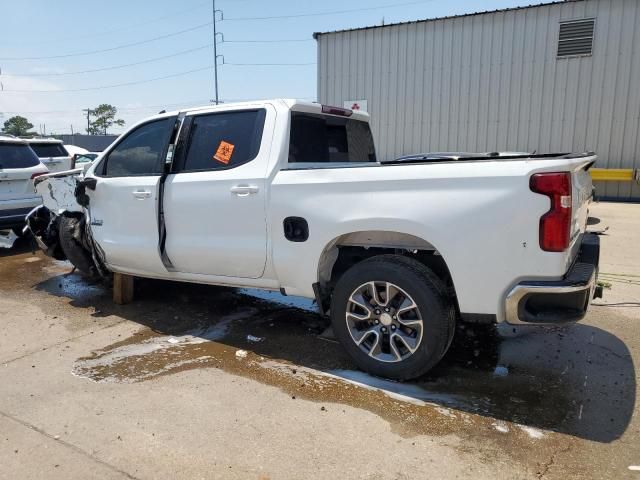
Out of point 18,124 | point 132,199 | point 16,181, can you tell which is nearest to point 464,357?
point 132,199

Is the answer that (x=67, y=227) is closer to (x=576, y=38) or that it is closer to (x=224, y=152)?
(x=224, y=152)

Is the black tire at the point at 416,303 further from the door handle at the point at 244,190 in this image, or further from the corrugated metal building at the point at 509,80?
the corrugated metal building at the point at 509,80

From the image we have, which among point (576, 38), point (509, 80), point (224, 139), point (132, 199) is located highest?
point (576, 38)

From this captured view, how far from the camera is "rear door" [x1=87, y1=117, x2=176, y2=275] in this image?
475cm

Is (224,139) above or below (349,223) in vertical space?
above

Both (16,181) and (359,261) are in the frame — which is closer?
(359,261)

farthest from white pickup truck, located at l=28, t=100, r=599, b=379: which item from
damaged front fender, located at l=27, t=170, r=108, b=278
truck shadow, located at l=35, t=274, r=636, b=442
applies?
truck shadow, located at l=35, t=274, r=636, b=442

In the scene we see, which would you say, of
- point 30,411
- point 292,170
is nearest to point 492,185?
point 292,170

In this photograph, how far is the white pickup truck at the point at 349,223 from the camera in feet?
10.1

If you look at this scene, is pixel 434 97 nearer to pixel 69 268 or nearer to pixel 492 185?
pixel 69 268

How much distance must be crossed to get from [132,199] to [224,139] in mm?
1130

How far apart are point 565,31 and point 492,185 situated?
1581 centimetres

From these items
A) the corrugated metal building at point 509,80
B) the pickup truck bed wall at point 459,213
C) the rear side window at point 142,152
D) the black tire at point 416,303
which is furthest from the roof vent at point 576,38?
the black tire at point 416,303

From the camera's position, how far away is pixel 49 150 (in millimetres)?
11305
